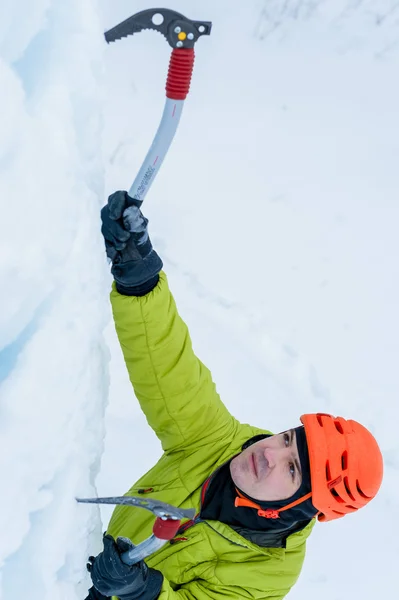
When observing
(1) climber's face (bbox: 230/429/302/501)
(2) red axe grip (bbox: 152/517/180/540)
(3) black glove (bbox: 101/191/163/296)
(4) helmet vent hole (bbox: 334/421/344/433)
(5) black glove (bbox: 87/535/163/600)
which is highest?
(3) black glove (bbox: 101/191/163/296)

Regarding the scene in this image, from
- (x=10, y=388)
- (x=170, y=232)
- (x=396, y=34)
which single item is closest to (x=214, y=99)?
(x=170, y=232)

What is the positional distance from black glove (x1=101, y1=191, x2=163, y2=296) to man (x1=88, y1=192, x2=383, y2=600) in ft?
0.14

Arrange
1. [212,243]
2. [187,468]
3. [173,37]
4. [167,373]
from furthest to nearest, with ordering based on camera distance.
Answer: [212,243] → [187,468] → [167,373] → [173,37]

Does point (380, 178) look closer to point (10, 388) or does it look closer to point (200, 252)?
point (200, 252)

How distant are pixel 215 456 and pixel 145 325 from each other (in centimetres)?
45

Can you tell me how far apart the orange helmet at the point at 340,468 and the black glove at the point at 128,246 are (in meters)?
0.57

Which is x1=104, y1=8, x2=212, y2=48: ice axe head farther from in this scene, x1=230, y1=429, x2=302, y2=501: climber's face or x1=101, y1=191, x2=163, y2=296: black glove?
x1=230, y1=429, x2=302, y2=501: climber's face

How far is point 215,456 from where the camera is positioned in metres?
1.58

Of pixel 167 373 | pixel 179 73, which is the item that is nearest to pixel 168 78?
pixel 179 73

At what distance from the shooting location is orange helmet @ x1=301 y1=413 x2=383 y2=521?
4.76 ft

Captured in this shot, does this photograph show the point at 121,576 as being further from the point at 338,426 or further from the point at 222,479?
the point at 338,426

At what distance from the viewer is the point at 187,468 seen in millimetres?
1559

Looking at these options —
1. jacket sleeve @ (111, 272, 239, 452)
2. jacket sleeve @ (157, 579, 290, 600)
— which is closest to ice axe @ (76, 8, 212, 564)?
jacket sleeve @ (111, 272, 239, 452)

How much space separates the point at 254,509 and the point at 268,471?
0.12 meters
